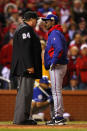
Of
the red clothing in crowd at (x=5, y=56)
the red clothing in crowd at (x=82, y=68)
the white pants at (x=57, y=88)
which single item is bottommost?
the white pants at (x=57, y=88)

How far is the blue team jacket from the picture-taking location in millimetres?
9562

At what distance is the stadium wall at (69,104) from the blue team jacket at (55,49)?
4722 millimetres

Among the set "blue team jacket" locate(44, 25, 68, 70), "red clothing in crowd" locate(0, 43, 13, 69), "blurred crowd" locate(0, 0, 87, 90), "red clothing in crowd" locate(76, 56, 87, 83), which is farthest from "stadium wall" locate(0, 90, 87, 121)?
"blue team jacket" locate(44, 25, 68, 70)

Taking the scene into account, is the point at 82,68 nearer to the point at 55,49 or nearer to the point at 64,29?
the point at 64,29

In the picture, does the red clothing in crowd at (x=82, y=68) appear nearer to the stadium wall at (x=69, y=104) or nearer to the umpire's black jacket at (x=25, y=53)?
the stadium wall at (x=69, y=104)

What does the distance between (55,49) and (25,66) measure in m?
0.66

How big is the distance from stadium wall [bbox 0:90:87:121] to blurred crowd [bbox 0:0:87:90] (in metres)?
0.38

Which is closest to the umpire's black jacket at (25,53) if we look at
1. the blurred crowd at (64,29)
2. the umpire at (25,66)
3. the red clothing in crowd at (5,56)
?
the umpire at (25,66)

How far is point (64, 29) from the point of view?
17.5 metres

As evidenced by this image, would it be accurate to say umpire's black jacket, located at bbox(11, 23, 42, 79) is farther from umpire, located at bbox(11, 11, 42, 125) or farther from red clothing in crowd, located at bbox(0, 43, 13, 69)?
red clothing in crowd, located at bbox(0, 43, 13, 69)

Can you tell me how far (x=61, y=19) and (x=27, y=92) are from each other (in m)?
9.54

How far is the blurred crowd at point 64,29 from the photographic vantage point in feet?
49.6

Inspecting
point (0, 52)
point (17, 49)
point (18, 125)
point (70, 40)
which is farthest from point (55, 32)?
point (70, 40)

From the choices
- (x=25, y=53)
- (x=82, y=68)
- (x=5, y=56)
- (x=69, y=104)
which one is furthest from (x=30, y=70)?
(x=5, y=56)
